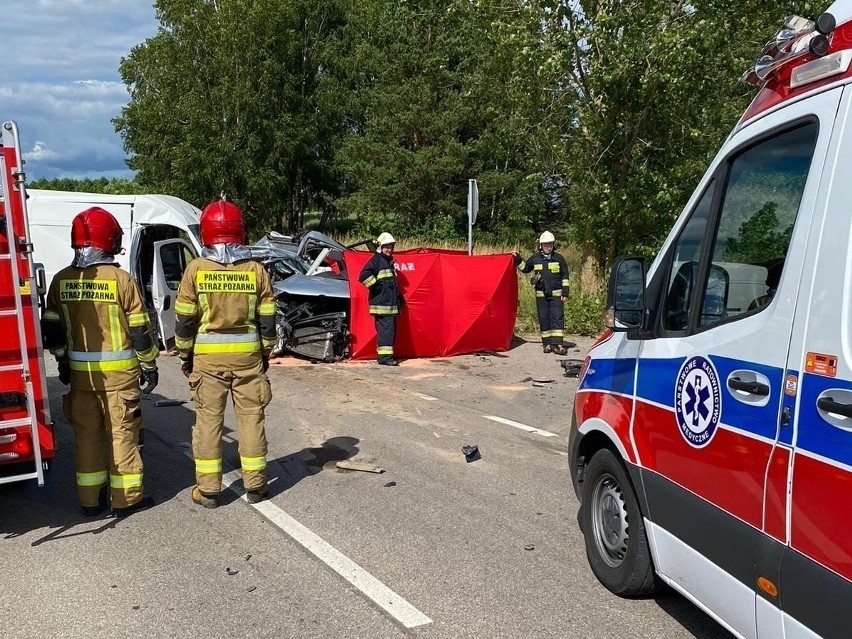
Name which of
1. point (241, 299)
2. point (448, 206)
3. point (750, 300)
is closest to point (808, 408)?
point (750, 300)

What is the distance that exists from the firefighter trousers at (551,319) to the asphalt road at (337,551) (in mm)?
4521

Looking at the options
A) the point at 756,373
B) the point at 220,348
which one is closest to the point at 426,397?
the point at 220,348

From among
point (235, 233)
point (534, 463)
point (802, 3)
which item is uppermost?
point (802, 3)

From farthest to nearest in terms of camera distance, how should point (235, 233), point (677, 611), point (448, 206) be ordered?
1. point (448, 206)
2. point (235, 233)
3. point (677, 611)

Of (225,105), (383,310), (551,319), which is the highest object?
(225,105)

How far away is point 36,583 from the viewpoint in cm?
395

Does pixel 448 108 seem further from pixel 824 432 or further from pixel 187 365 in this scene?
pixel 824 432

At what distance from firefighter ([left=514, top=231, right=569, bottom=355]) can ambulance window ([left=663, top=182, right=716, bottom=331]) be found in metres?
8.40

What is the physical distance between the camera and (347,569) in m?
4.10

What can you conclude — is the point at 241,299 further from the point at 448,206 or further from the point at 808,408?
the point at 448,206

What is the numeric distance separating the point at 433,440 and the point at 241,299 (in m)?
2.57

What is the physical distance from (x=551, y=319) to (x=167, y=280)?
5920mm

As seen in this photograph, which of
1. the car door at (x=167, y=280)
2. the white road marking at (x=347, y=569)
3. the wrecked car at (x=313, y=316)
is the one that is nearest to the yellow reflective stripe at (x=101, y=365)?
the white road marking at (x=347, y=569)

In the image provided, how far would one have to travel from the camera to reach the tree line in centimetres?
1391
